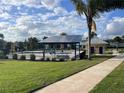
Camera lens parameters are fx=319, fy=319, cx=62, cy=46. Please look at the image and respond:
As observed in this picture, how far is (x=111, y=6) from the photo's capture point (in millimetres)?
32906

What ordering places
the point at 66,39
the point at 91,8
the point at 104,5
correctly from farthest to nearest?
the point at 66,39 → the point at 91,8 → the point at 104,5

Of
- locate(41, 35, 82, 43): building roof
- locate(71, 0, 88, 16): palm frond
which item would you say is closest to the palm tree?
locate(71, 0, 88, 16): palm frond

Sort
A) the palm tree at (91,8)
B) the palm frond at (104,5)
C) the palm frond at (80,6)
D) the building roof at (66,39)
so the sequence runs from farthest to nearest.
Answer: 1. the building roof at (66,39)
2. the palm frond at (80,6)
3. the palm tree at (91,8)
4. the palm frond at (104,5)

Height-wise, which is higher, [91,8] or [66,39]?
[91,8]

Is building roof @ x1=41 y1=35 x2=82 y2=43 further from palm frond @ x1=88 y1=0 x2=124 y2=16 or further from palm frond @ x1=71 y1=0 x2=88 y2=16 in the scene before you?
palm frond @ x1=88 y1=0 x2=124 y2=16

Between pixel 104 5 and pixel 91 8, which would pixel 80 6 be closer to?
pixel 91 8

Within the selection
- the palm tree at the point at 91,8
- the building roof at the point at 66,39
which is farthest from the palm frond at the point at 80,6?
the building roof at the point at 66,39

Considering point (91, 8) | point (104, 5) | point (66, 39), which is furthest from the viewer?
point (66, 39)

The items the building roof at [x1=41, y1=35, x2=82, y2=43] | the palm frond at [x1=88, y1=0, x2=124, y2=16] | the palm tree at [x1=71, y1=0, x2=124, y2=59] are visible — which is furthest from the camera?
the building roof at [x1=41, y1=35, x2=82, y2=43]

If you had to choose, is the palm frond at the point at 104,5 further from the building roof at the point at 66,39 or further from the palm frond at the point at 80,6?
the building roof at the point at 66,39

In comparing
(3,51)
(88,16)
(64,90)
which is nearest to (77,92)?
(64,90)

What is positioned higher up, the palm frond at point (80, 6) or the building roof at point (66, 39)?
the palm frond at point (80, 6)

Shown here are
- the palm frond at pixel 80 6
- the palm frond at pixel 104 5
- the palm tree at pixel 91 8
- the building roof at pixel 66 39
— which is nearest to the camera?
the palm frond at pixel 104 5

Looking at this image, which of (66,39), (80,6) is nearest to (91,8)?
(80,6)
